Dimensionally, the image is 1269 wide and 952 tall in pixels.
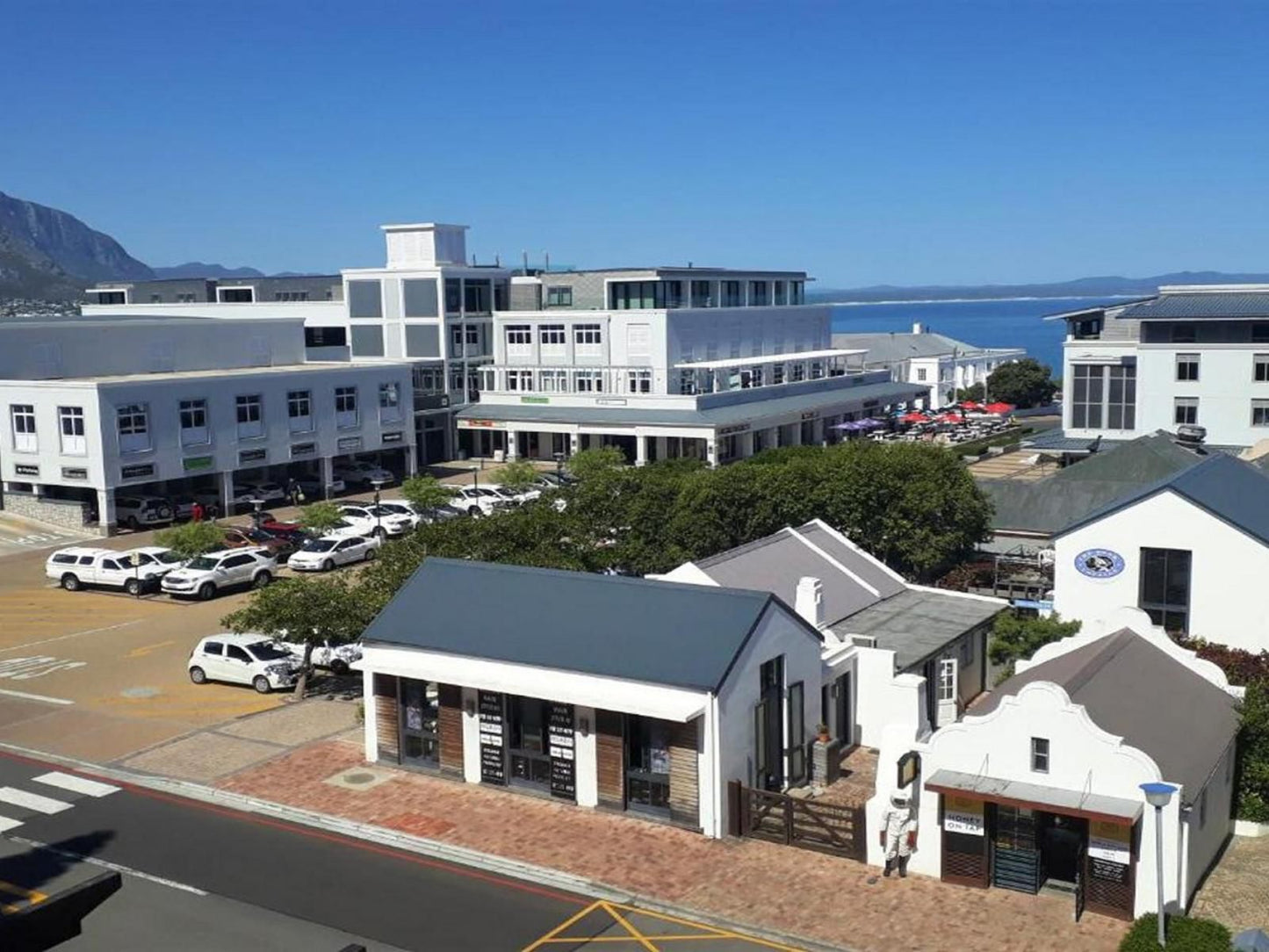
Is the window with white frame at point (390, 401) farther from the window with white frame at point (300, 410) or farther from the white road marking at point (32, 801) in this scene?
the white road marking at point (32, 801)

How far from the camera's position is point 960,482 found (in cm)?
3969

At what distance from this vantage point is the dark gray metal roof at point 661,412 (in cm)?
7150

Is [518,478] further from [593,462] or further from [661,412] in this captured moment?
[661,412]

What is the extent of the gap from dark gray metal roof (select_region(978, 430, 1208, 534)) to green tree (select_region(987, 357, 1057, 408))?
63.1 m

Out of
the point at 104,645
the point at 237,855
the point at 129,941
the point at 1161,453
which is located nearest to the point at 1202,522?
the point at 1161,453

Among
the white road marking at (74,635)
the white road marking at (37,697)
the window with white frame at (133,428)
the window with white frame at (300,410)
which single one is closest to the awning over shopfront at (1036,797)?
the white road marking at (37,697)

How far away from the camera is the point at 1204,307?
209 feet

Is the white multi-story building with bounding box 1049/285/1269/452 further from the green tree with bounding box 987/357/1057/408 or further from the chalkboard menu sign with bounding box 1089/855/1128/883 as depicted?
the chalkboard menu sign with bounding box 1089/855/1128/883

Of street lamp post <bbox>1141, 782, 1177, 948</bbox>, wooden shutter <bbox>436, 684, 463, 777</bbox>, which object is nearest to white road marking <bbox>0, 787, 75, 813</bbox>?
wooden shutter <bbox>436, 684, 463, 777</bbox>

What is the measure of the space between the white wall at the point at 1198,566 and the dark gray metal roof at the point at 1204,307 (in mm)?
36981

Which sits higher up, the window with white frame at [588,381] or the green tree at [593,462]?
the window with white frame at [588,381]

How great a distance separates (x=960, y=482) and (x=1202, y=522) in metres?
11.1

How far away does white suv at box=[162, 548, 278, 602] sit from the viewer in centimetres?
4275

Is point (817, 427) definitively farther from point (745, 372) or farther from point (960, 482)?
point (960, 482)
